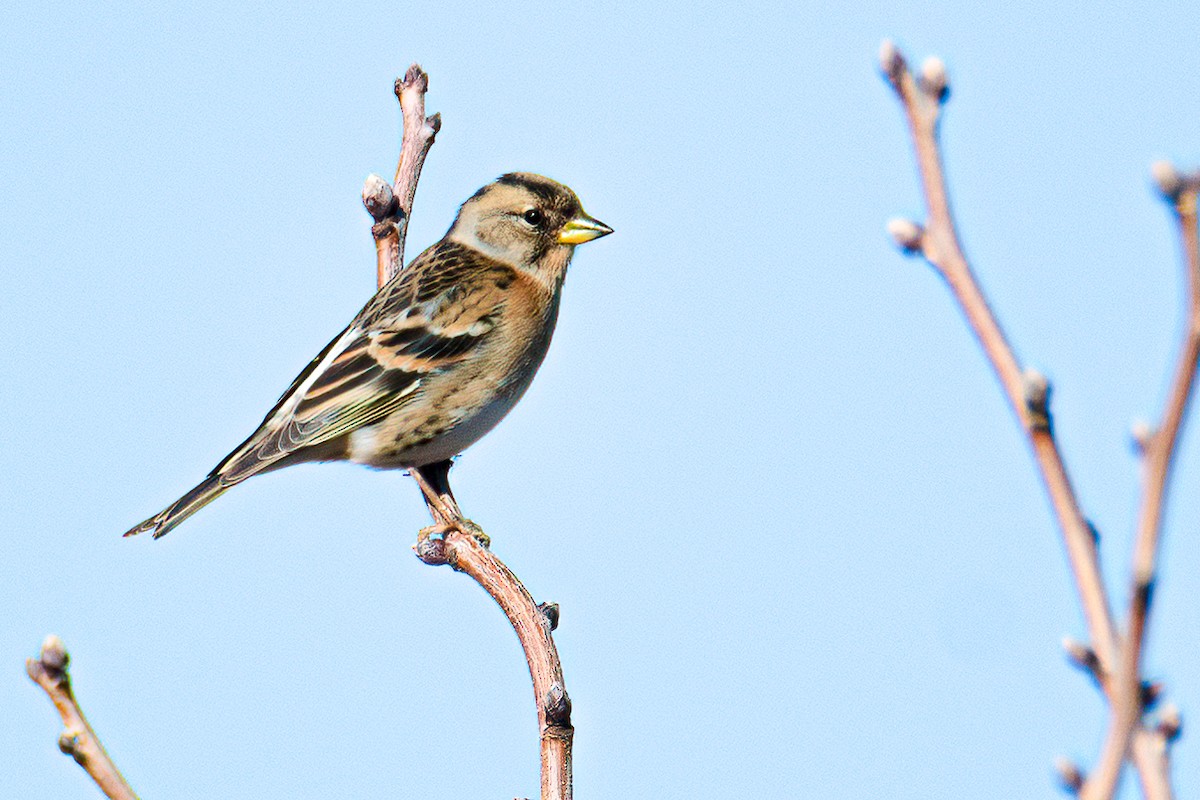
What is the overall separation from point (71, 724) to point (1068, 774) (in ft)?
5.36

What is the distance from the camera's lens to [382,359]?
287 inches

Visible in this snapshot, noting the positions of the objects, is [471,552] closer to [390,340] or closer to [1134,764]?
[390,340]

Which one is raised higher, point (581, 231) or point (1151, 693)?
point (581, 231)

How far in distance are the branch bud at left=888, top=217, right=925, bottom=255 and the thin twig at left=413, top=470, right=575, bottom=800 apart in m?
2.51

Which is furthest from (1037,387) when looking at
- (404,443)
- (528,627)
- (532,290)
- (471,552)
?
(532,290)

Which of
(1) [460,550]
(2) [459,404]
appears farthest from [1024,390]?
(2) [459,404]

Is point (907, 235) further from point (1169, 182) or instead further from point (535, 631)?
point (535, 631)

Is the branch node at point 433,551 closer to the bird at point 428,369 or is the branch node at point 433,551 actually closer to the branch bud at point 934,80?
the bird at point 428,369

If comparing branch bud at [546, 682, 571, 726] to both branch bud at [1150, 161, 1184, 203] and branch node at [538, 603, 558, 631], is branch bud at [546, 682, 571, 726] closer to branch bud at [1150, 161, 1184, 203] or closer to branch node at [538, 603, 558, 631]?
branch node at [538, 603, 558, 631]

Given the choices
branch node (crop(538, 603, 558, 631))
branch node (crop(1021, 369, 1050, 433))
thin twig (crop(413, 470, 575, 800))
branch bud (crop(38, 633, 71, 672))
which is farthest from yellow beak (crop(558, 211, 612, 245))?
branch node (crop(1021, 369, 1050, 433))

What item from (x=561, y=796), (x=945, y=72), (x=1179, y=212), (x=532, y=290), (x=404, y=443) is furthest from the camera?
(x=532, y=290)

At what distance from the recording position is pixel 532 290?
308 inches

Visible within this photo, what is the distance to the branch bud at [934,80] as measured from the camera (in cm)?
180

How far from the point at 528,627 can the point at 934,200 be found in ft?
10.8
